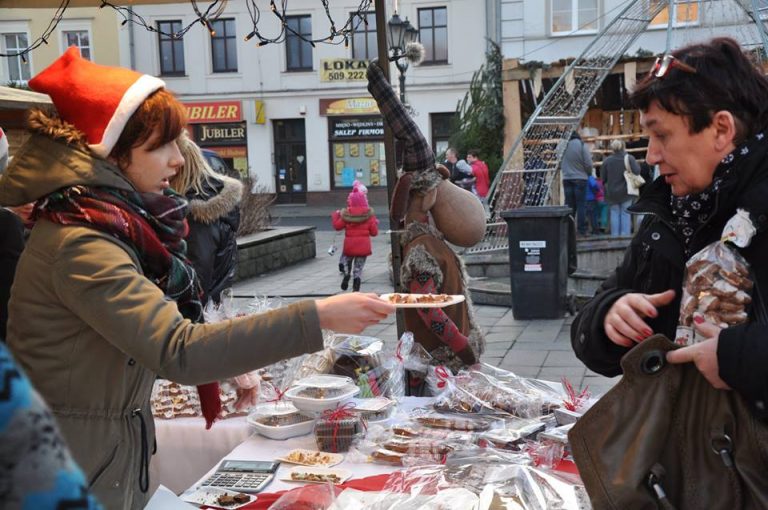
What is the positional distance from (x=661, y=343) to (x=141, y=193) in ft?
4.41

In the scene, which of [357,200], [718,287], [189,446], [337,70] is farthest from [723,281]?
[337,70]

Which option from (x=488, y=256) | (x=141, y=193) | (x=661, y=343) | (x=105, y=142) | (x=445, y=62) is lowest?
(x=488, y=256)

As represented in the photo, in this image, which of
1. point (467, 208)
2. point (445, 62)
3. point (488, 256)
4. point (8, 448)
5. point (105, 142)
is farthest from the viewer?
point (445, 62)

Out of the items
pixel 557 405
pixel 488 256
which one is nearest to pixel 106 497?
pixel 557 405

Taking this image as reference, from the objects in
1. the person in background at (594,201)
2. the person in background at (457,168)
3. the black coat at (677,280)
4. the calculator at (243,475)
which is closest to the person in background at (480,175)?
the person in background at (457,168)

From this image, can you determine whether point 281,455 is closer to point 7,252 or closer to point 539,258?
point 7,252

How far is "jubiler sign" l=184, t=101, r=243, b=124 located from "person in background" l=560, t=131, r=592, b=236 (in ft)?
54.7

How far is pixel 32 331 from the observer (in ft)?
5.95

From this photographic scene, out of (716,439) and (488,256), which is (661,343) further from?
(488,256)

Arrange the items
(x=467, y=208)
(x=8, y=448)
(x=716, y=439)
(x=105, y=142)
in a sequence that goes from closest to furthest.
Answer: (x=8, y=448) → (x=716, y=439) → (x=105, y=142) → (x=467, y=208)

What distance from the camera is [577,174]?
45.2ft

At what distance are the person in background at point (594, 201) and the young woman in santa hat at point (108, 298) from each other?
13263 millimetres

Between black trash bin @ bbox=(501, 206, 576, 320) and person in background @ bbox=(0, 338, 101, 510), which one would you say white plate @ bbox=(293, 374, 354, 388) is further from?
black trash bin @ bbox=(501, 206, 576, 320)

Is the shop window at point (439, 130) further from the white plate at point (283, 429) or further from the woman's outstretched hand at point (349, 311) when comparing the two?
the woman's outstretched hand at point (349, 311)
